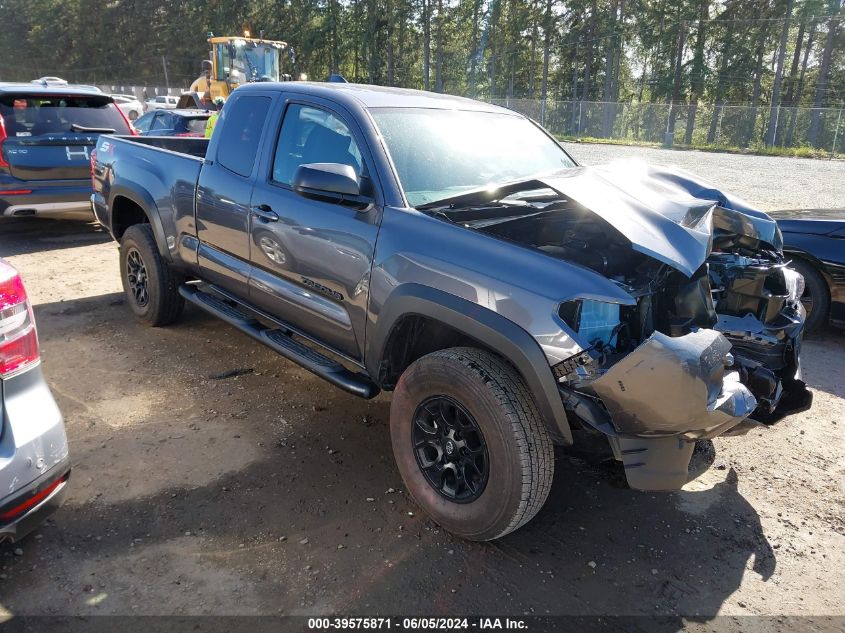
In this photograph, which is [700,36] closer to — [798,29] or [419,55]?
[798,29]

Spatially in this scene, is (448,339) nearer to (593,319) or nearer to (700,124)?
(593,319)

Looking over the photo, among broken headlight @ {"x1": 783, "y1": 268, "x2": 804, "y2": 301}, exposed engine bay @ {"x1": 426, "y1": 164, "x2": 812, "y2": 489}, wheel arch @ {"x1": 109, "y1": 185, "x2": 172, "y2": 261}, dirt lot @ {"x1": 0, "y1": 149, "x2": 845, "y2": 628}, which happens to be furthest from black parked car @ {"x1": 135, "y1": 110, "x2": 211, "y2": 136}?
broken headlight @ {"x1": 783, "y1": 268, "x2": 804, "y2": 301}

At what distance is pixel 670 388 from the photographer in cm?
219

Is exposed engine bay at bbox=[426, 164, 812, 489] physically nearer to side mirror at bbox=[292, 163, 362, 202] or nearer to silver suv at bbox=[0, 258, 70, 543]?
side mirror at bbox=[292, 163, 362, 202]

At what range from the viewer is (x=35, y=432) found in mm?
2203

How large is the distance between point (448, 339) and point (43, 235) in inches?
313

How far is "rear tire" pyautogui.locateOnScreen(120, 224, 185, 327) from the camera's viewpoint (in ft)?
16.1

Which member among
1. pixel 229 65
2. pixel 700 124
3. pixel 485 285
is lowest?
pixel 485 285

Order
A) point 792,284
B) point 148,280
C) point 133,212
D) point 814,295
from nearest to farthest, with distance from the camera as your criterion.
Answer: point 792,284 < point 148,280 < point 814,295 < point 133,212

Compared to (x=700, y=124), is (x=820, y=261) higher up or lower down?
A: lower down

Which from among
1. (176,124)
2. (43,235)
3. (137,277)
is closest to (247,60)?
(176,124)

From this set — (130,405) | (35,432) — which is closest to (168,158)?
(130,405)

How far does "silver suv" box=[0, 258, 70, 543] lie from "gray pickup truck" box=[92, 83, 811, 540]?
1316 millimetres

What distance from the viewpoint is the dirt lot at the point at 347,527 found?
8.07 ft
